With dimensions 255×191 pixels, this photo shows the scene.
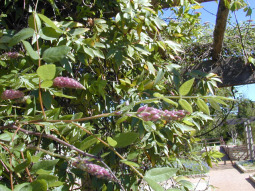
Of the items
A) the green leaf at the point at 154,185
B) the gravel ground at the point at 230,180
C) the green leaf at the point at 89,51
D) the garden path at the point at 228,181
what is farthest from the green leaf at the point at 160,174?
the gravel ground at the point at 230,180

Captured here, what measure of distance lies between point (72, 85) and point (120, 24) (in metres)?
0.77

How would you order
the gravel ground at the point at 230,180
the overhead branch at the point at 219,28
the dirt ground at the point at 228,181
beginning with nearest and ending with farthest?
the overhead branch at the point at 219,28, the dirt ground at the point at 228,181, the gravel ground at the point at 230,180

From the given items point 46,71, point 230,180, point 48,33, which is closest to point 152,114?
point 46,71

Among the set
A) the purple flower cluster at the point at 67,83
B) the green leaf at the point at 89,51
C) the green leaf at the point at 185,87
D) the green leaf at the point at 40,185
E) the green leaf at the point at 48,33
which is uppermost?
the green leaf at the point at 48,33

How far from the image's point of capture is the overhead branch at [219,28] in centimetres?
171

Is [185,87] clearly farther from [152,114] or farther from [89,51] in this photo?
[89,51]

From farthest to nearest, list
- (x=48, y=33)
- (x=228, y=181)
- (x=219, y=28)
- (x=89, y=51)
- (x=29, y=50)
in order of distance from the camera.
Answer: (x=228, y=181)
(x=219, y=28)
(x=89, y=51)
(x=48, y=33)
(x=29, y=50)

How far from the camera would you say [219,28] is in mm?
1809

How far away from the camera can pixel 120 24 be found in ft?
4.15

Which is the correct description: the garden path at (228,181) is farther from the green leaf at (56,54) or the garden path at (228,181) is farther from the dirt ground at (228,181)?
the green leaf at (56,54)

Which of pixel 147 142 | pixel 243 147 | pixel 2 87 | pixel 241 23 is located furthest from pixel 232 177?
pixel 2 87

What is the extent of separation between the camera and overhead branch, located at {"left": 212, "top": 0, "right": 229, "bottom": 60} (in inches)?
67.2

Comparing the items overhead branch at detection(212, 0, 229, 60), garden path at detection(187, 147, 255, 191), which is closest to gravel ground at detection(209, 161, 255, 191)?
garden path at detection(187, 147, 255, 191)

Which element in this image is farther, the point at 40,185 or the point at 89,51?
the point at 89,51
